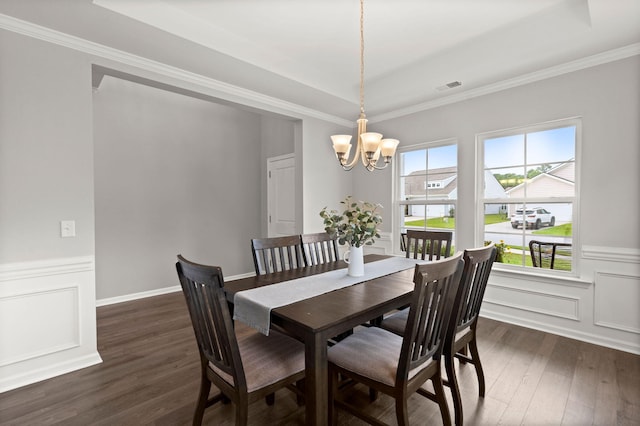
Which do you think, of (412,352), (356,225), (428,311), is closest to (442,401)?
(412,352)

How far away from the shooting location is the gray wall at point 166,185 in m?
4.09

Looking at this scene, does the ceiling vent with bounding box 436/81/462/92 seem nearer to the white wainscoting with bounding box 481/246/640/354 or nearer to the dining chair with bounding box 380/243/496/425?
the white wainscoting with bounding box 481/246/640/354

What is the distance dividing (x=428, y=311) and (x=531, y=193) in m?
2.55

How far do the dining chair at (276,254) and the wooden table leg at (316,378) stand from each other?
1.12 meters

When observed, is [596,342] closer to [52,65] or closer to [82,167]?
[82,167]

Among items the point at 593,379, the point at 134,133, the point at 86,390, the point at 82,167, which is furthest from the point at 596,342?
the point at 134,133

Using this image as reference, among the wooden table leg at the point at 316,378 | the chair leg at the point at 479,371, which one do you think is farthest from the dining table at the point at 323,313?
the chair leg at the point at 479,371

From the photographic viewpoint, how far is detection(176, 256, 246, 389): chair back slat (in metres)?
1.38

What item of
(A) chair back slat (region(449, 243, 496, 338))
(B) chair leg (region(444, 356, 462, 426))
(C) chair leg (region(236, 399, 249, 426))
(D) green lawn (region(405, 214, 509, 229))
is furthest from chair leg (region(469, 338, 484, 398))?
(D) green lawn (region(405, 214, 509, 229))

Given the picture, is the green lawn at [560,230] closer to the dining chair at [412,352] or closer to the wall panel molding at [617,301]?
the wall panel molding at [617,301]

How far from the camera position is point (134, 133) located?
428 cm

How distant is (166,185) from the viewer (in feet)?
15.0

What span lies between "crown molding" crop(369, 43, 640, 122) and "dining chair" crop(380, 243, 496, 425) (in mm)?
2291

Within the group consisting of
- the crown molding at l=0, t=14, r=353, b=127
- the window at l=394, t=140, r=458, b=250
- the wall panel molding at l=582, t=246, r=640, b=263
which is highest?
the crown molding at l=0, t=14, r=353, b=127
